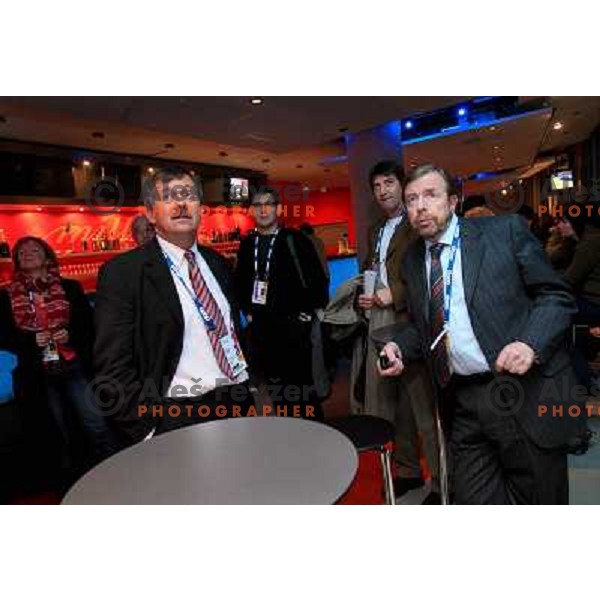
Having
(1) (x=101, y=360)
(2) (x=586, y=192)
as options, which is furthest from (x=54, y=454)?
(2) (x=586, y=192)

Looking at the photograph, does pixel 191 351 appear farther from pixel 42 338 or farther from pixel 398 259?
pixel 42 338

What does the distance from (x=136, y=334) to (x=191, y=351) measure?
0.62 feet

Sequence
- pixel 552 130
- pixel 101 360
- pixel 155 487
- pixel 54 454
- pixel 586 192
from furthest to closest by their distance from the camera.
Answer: pixel 552 130 → pixel 586 192 → pixel 54 454 → pixel 101 360 → pixel 155 487

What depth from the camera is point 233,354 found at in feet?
6.24

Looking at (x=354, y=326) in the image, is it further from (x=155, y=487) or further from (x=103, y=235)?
(x=103, y=235)

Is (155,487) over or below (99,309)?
below

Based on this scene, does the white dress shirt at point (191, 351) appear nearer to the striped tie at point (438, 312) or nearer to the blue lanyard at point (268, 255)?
the striped tie at point (438, 312)

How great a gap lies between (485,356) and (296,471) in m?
0.74

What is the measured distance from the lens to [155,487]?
4.51ft

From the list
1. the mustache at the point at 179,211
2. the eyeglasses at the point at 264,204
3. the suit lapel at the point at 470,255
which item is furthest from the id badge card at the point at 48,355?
the suit lapel at the point at 470,255

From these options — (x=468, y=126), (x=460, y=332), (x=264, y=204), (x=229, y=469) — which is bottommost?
(x=229, y=469)

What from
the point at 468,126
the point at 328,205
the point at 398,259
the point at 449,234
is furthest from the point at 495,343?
the point at 328,205

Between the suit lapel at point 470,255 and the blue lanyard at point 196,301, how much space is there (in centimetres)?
87

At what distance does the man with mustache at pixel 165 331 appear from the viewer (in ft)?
5.66
